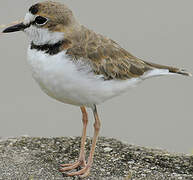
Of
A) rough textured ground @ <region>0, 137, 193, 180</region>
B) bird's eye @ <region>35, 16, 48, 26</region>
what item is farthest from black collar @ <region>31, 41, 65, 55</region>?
rough textured ground @ <region>0, 137, 193, 180</region>

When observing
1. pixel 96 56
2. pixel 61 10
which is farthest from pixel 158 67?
pixel 61 10

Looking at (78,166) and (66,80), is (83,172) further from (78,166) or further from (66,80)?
(66,80)

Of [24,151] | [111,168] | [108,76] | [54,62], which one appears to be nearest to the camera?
[54,62]

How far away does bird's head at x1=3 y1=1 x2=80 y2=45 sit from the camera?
692 cm

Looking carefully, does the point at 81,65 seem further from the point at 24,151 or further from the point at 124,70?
the point at 24,151

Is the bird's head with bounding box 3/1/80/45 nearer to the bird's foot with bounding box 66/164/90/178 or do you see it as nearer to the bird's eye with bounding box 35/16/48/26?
the bird's eye with bounding box 35/16/48/26

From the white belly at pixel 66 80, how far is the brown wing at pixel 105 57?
0.14 metres

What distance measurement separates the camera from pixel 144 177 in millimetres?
7633

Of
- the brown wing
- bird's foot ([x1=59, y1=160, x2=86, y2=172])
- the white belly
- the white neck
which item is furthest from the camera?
bird's foot ([x1=59, y1=160, x2=86, y2=172])

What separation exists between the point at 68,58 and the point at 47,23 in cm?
58

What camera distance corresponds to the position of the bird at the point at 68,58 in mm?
6824

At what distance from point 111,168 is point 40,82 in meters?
1.86

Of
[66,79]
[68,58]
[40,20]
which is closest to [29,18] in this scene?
[40,20]

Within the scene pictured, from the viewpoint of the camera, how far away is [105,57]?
732 cm
